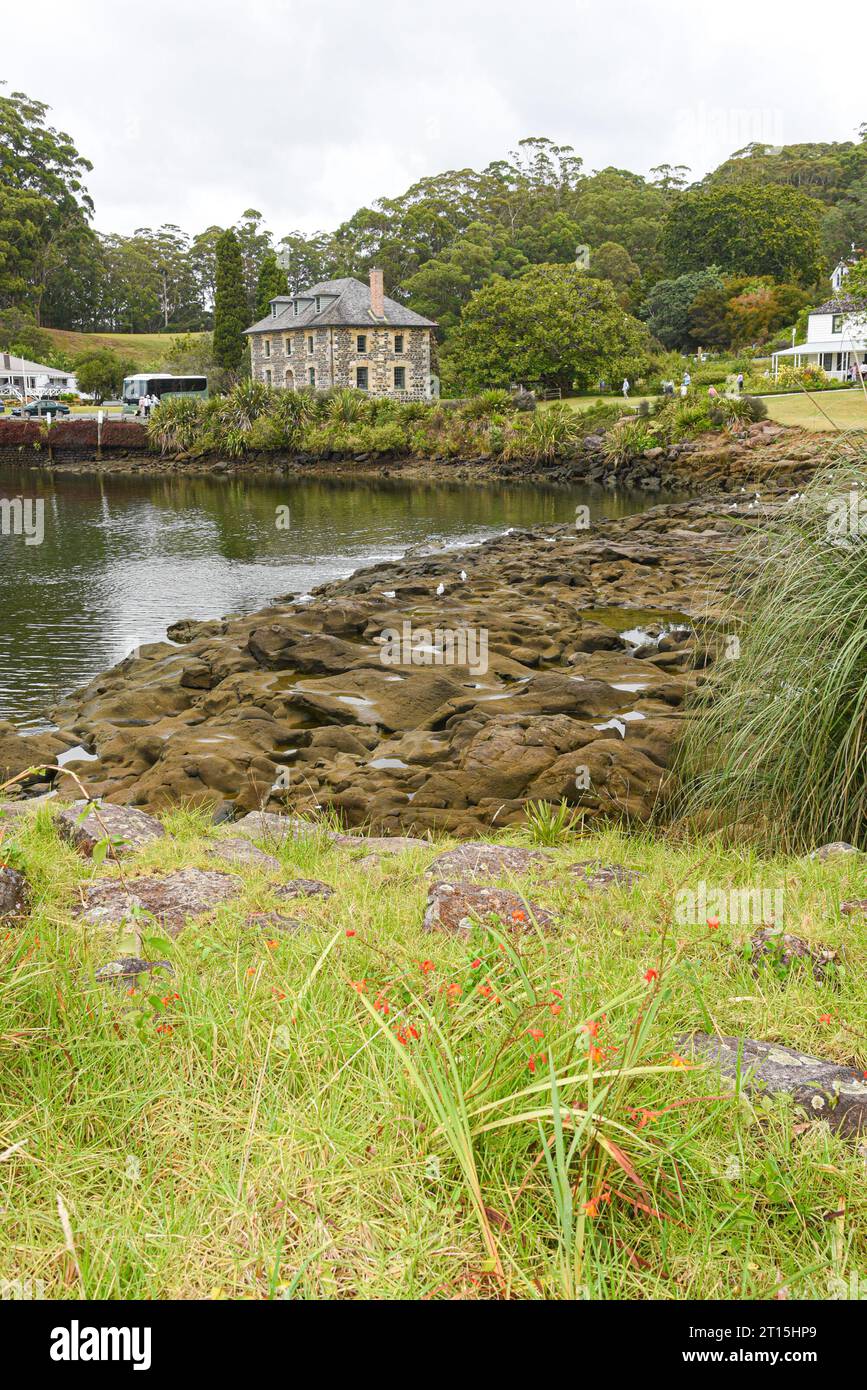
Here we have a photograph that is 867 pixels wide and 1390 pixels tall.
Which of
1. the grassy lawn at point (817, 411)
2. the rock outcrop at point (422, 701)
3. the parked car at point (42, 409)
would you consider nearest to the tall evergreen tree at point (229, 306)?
the parked car at point (42, 409)

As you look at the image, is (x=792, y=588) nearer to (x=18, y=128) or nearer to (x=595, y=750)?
(x=595, y=750)

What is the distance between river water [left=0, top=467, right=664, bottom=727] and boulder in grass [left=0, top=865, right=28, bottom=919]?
9795 mm

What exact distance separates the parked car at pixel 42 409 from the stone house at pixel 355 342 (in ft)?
45.5

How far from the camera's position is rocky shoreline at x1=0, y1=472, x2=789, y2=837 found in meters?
8.01

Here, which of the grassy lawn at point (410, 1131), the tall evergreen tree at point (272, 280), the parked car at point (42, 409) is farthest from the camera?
the tall evergreen tree at point (272, 280)

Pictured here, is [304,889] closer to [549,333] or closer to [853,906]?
[853,906]

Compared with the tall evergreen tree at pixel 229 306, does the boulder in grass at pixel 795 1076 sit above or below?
below

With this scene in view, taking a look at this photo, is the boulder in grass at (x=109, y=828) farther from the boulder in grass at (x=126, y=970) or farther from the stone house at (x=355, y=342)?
the stone house at (x=355, y=342)

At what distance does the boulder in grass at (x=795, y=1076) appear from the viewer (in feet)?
9.04

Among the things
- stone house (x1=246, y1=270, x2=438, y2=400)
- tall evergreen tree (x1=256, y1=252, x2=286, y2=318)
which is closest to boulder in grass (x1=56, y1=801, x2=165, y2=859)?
stone house (x1=246, y1=270, x2=438, y2=400)

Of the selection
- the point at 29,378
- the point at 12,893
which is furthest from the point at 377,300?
the point at 12,893

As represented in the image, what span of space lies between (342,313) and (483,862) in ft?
201
